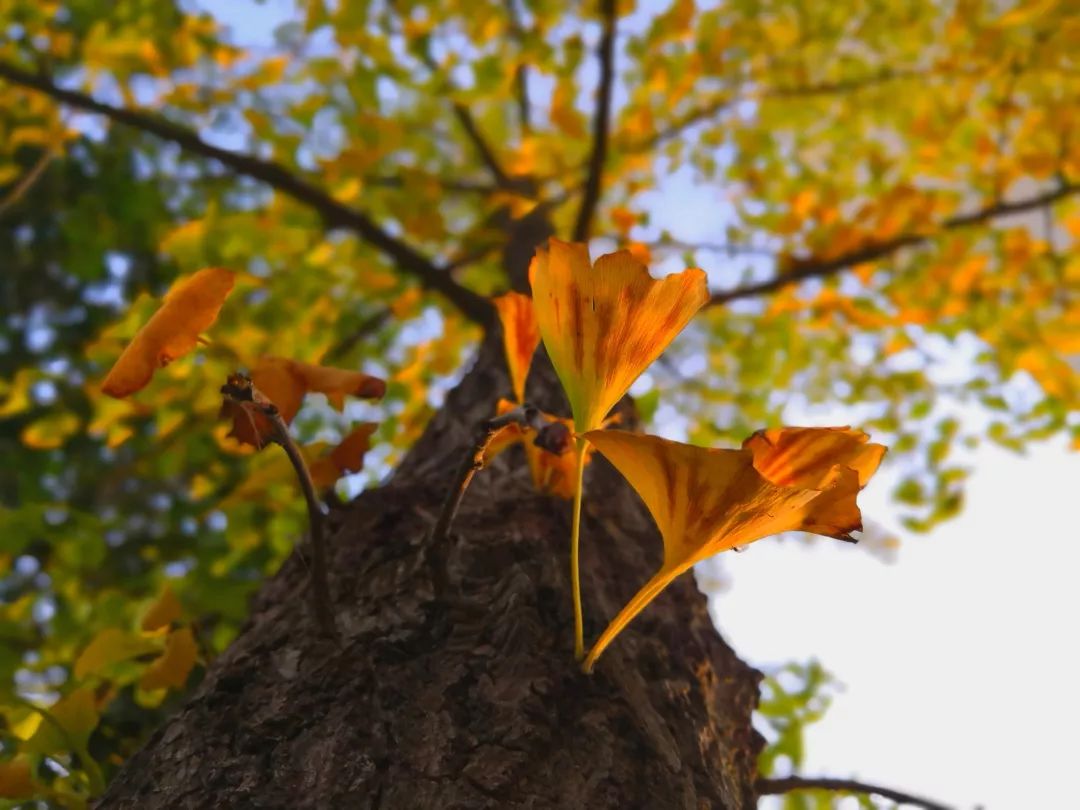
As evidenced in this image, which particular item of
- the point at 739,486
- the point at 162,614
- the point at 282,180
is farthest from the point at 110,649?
the point at 282,180

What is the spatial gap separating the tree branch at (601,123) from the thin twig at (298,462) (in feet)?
4.45

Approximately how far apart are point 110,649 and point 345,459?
308 millimetres

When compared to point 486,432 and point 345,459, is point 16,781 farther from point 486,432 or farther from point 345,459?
point 486,432

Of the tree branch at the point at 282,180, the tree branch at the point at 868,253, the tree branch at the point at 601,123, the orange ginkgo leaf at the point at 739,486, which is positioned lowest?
the orange ginkgo leaf at the point at 739,486

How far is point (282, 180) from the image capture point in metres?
1.81

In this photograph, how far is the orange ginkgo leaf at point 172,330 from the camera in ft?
1.78

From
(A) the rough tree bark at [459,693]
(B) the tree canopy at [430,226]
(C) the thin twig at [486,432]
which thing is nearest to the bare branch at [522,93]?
(B) the tree canopy at [430,226]

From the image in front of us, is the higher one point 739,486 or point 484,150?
point 484,150

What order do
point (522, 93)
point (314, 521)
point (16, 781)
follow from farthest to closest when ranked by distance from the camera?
1. point (522, 93)
2. point (16, 781)
3. point (314, 521)

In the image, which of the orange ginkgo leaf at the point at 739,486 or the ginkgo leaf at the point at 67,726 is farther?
the ginkgo leaf at the point at 67,726

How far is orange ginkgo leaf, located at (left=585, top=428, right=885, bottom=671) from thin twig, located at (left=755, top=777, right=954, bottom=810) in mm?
358

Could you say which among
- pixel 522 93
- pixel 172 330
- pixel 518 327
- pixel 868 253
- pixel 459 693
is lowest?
pixel 459 693

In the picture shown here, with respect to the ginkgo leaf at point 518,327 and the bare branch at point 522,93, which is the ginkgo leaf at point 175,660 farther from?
the bare branch at point 522,93

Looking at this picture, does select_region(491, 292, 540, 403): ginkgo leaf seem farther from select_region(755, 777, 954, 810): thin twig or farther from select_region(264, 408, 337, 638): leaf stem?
select_region(755, 777, 954, 810): thin twig
